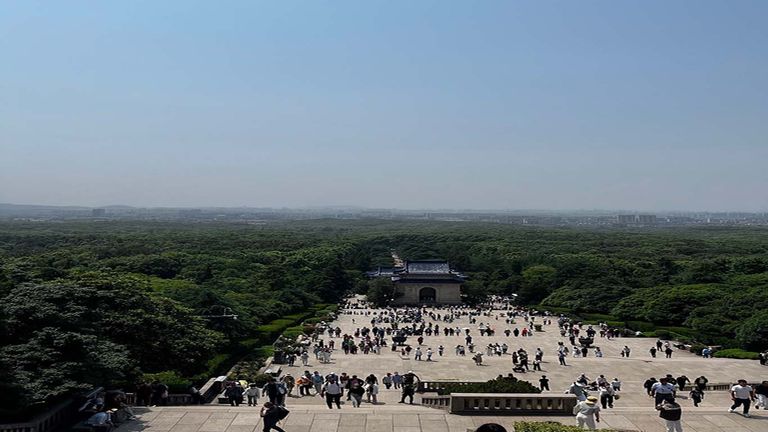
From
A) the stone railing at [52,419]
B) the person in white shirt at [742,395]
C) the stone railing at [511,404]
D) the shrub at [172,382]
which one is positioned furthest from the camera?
the shrub at [172,382]

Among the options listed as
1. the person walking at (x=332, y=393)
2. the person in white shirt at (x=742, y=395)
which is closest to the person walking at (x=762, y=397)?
the person in white shirt at (x=742, y=395)

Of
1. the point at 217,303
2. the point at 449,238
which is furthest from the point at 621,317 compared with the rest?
the point at 449,238

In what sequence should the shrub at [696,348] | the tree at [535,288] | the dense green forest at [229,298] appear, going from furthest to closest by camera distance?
the tree at [535,288], the shrub at [696,348], the dense green forest at [229,298]

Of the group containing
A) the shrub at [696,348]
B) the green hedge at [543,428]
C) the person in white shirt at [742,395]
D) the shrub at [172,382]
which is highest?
the green hedge at [543,428]

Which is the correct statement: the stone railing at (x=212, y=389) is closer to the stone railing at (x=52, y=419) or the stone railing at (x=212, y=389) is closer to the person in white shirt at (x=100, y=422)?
the stone railing at (x=52, y=419)

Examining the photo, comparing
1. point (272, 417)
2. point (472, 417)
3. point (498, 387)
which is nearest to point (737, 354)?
point (498, 387)

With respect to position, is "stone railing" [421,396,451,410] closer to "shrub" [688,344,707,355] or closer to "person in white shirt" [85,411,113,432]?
"person in white shirt" [85,411,113,432]
